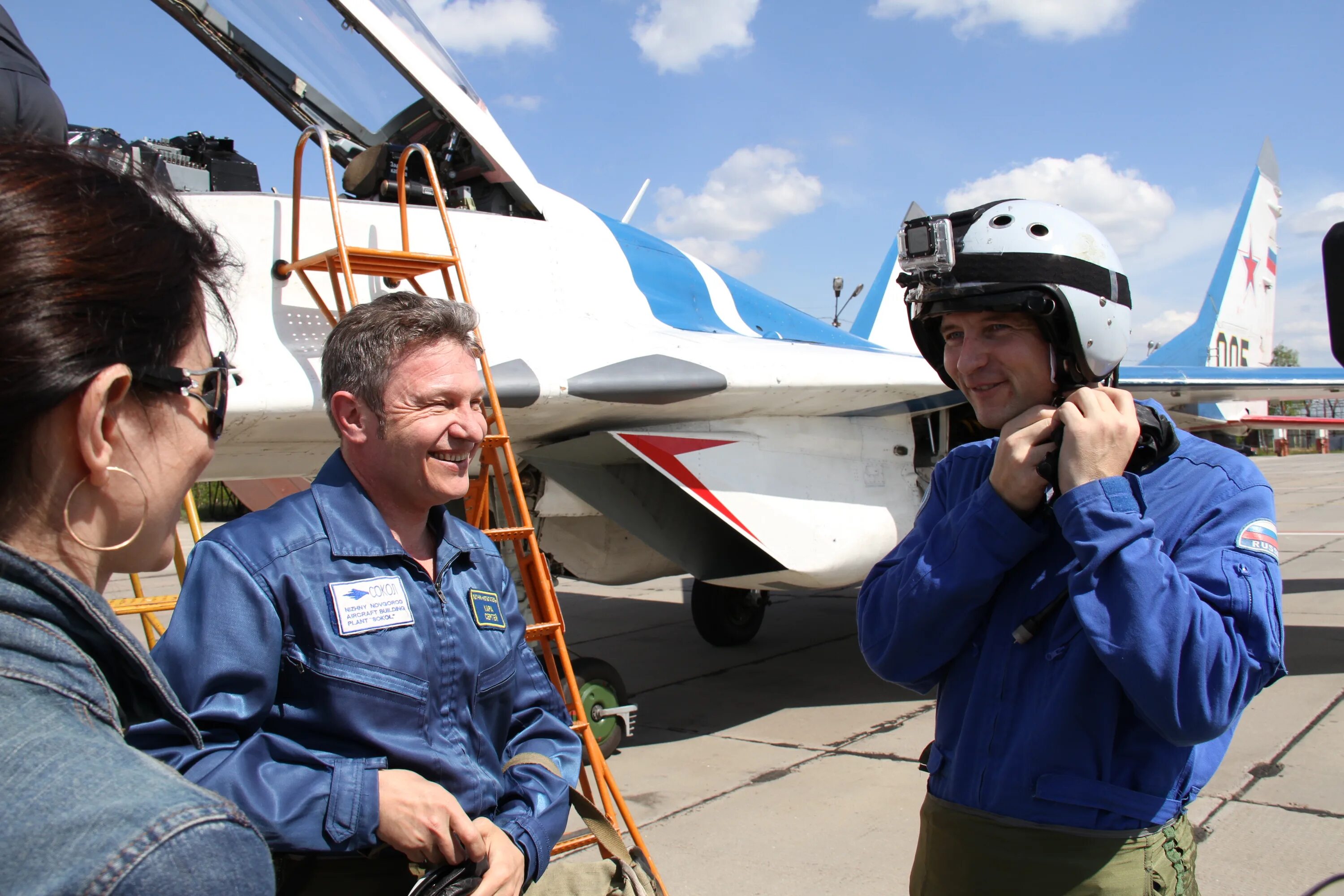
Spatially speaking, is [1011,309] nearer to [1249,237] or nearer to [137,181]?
[137,181]

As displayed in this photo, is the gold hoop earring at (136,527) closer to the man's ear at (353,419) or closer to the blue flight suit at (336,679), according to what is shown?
the blue flight suit at (336,679)

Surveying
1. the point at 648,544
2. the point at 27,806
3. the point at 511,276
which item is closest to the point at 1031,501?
the point at 27,806

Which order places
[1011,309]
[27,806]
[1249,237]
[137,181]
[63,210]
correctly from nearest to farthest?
[27,806] < [63,210] < [137,181] < [1011,309] < [1249,237]

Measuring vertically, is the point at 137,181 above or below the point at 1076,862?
above

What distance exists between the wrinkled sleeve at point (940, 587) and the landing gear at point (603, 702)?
2.75 meters

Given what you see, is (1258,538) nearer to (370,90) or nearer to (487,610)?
(487,610)

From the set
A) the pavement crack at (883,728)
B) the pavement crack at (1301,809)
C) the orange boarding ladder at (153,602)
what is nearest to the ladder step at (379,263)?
the orange boarding ladder at (153,602)

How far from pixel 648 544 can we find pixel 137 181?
3895 mm

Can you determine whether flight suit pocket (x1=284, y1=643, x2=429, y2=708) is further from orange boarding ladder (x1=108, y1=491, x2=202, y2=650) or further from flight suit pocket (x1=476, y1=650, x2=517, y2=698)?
orange boarding ladder (x1=108, y1=491, x2=202, y2=650)

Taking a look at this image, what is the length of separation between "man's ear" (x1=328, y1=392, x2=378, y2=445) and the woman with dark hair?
0.74m

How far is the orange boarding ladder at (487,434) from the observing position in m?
3.08

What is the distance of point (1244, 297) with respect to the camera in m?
Result: 12.4

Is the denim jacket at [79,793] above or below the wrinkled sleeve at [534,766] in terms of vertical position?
above

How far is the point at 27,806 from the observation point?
571 mm
